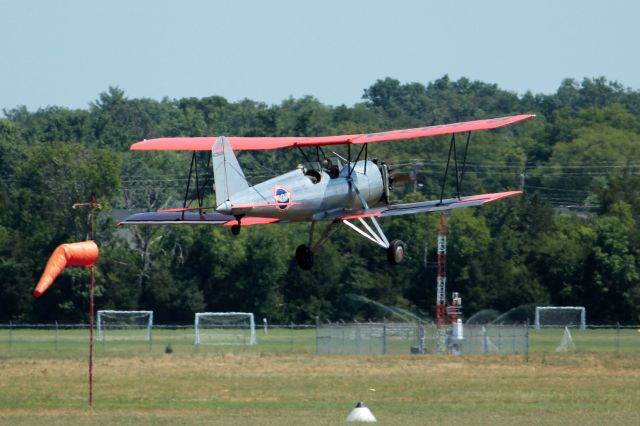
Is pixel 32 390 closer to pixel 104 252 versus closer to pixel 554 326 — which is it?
pixel 554 326

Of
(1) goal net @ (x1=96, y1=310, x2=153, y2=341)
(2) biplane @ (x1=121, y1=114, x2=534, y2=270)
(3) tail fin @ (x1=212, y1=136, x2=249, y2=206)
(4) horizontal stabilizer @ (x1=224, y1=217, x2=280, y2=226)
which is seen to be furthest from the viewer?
(1) goal net @ (x1=96, y1=310, x2=153, y2=341)

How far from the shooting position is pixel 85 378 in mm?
56062

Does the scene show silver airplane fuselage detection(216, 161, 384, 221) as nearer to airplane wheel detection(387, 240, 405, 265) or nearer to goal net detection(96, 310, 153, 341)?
airplane wheel detection(387, 240, 405, 265)

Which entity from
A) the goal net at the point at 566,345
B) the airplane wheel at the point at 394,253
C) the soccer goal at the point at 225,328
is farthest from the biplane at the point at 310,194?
the soccer goal at the point at 225,328

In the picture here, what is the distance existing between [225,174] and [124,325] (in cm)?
4676

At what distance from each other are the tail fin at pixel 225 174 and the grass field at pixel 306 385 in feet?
36.3

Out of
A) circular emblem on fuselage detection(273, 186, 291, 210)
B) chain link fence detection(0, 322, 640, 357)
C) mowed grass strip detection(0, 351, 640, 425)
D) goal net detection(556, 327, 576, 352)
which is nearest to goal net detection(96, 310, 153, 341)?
chain link fence detection(0, 322, 640, 357)

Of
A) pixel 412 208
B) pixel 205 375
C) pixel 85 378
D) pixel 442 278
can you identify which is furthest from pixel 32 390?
pixel 442 278

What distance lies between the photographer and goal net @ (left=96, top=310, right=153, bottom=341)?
77.5m

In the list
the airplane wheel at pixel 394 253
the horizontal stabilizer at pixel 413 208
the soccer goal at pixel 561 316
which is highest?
the horizontal stabilizer at pixel 413 208

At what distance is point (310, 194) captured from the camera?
116 feet

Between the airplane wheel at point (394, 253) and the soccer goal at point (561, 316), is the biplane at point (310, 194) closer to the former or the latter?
the airplane wheel at point (394, 253)

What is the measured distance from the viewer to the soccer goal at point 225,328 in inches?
2931

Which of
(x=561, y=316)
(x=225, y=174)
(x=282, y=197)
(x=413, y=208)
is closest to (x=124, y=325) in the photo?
(x=561, y=316)
